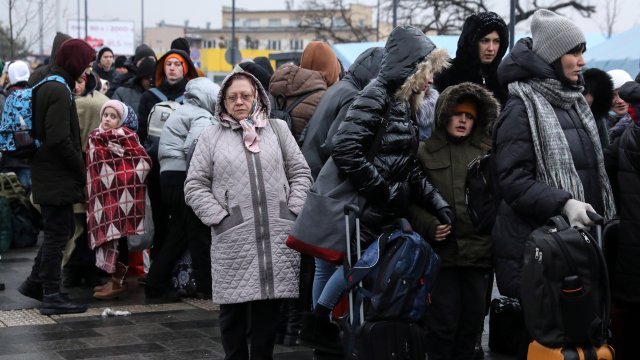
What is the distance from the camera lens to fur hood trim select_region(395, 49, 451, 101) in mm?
5770

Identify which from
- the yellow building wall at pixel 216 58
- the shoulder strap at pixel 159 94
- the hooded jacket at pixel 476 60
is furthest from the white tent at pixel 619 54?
the yellow building wall at pixel 216 58

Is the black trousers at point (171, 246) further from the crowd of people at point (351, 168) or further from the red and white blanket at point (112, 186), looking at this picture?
the red and white blanket at point (112, 186)

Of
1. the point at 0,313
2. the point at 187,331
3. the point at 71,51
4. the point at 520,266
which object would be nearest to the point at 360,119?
the point at 520,266

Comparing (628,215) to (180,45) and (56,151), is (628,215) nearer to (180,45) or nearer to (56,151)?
(56,151)

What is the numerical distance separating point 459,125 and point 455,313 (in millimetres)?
1149

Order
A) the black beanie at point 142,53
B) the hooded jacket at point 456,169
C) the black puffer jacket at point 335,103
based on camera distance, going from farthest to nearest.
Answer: the black beanie at point 142,53 → the black puffer jacket at point 335,103 → the hooded jacket at point 456,169

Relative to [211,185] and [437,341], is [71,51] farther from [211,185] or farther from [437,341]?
[437,341]

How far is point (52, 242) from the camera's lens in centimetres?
808

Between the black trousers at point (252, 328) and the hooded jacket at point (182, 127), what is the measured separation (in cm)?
273

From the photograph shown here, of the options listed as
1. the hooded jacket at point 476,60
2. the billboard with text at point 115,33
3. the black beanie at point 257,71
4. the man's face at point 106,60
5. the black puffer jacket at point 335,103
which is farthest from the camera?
the billboard with text at point 115,33

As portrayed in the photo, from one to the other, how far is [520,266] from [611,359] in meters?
0.70

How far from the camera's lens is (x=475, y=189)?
6.07 m

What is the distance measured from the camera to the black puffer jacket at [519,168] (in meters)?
5.06

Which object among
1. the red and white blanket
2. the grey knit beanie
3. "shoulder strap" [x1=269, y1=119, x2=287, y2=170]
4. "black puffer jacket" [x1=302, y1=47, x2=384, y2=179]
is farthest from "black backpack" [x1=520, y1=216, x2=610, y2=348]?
the red and white blanket
